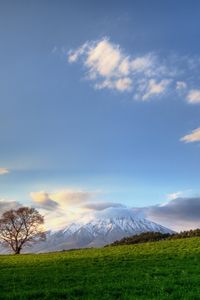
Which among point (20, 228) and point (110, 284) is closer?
point (110, 284)

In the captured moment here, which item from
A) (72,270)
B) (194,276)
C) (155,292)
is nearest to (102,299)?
(155,292)

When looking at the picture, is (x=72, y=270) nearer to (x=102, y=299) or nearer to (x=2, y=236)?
(x=102, y=299)

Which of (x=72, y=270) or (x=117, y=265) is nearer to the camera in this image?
(x=72, y=270)

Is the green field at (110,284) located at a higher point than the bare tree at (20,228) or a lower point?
lower

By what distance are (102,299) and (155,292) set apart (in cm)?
322

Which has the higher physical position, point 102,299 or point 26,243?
point 26,243

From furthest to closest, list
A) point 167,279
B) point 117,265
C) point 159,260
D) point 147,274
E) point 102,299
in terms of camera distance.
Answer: point 159,260, point 117,265, point 147,274, point 167,279, point 102,299

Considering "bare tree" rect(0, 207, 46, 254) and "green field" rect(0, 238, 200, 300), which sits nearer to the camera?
"green field" rect(0, 238, 200, 300)

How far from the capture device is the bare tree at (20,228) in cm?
10312

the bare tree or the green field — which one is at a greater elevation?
the bare tree

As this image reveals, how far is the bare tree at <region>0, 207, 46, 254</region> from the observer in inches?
4060

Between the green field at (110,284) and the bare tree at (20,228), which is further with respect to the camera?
the bare tree at (20,228)

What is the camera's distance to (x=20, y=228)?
103500mm

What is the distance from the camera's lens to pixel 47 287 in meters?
25.2
